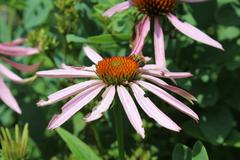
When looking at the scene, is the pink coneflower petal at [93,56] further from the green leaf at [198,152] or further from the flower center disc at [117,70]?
the green leaf at [198,152]

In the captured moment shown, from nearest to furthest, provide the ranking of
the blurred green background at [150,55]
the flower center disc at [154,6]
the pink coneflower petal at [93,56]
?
1. the pink coneflower petal at [93,56]
2. the flower center disc at [154,6]
3. the blurred green background at [150,55]

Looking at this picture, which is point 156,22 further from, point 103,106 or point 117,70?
point 103,106

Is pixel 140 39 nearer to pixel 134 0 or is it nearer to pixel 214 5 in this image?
pixel 134 0

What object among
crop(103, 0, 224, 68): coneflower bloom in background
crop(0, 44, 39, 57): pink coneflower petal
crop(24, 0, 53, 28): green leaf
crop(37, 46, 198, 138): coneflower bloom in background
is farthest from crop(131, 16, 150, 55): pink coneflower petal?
crop(24, 0, 53, 28): green leaf

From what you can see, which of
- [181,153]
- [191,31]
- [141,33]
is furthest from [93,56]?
[181,153]

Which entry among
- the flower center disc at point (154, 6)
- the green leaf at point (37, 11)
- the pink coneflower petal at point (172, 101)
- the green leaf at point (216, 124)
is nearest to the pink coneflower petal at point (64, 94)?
the pink coneflower petal at point (172, 101)

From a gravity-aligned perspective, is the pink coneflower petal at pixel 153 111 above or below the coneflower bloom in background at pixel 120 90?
below

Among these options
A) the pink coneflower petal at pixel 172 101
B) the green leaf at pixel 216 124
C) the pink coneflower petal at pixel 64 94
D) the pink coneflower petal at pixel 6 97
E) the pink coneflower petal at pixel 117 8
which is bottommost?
the green leaf at pixel 216 124
